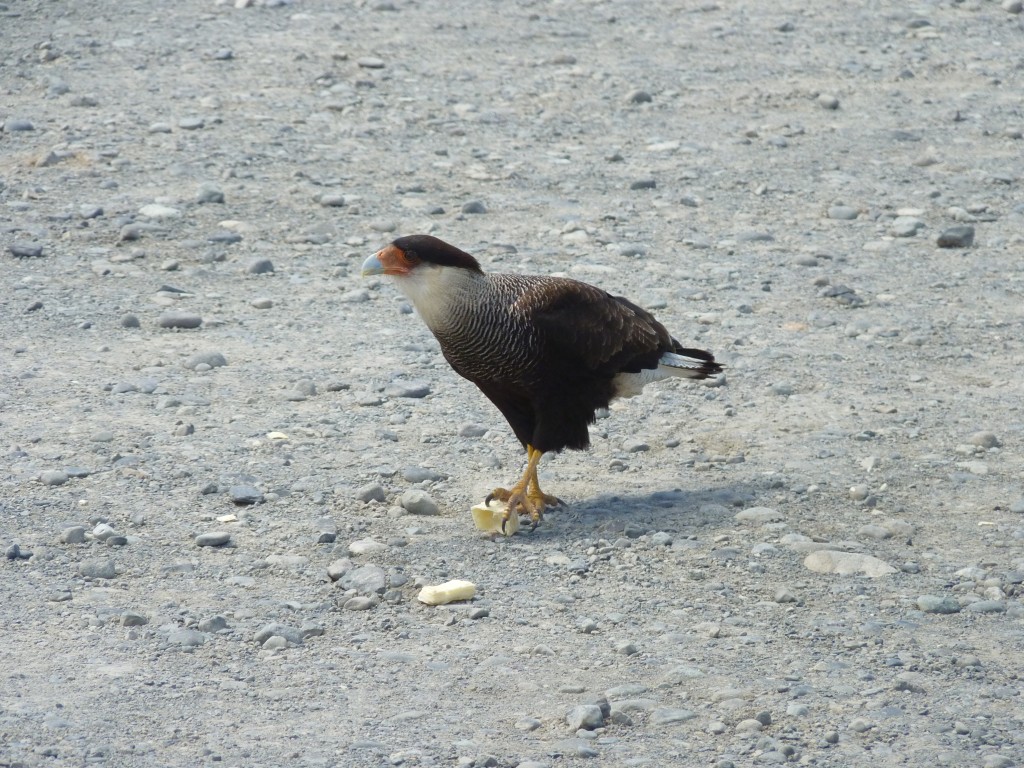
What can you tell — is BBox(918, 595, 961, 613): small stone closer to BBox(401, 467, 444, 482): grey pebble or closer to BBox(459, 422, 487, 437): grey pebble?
A: BBox(401, 467, 444, 482): grey pebble

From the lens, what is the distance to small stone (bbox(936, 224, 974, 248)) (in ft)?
31.2

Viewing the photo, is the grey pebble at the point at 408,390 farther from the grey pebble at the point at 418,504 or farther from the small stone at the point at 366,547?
the small stone at the point at 366,547

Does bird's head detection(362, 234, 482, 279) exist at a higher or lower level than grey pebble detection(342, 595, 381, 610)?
higher

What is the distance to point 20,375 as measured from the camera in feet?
24.6

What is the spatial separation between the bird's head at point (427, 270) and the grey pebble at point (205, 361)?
6.21 ft

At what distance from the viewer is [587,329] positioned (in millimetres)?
6207

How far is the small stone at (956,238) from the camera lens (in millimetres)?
9500

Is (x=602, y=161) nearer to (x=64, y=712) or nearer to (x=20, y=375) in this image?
(x=20, y=375)

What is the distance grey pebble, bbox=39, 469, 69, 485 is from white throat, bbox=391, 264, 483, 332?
1653 millimetres

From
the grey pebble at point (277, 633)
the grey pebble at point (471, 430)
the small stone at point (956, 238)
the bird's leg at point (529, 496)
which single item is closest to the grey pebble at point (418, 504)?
the bird's leg at point (529, 496)

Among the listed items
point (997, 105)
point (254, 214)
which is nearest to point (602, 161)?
point (254, 214)

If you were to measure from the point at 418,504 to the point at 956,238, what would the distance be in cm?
482

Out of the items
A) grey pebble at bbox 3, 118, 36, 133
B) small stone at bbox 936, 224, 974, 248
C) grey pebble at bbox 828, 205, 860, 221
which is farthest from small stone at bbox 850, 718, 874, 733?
grey pebble at bbox 3, 118, 36, 133

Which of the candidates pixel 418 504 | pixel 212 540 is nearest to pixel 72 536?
pixel 212 540
